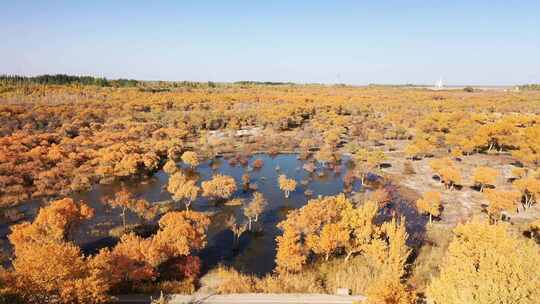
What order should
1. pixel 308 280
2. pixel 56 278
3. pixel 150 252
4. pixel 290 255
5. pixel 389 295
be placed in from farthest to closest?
pixel 290 255
pixel 308 280
pixel 150 252
pixel 389 295
pixel 56 278

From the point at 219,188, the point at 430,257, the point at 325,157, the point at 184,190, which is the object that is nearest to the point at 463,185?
the point at 325,157

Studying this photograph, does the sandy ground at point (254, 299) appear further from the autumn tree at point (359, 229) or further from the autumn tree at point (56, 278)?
Answer: the autumn tree at point (359, 229)

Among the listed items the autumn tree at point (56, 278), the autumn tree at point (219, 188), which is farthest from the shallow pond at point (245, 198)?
the autumn tree at point (56, 278)

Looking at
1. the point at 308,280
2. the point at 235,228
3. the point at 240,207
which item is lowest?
the point at 308,280

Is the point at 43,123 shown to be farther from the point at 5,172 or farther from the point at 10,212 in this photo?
the point at 10,212

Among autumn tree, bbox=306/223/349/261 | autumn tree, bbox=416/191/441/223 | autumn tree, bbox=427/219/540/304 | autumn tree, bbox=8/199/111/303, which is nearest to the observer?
autumn tree, bbox=427/219/540/304

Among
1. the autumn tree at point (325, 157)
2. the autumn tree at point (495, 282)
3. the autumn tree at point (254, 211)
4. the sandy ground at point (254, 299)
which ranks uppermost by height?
the autumn tree at point (495, 282)

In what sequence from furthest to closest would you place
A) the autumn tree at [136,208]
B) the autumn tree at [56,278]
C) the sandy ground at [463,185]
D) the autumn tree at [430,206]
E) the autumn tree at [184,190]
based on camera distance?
the autumn tree at [184,190], the sandy ground at [463,185], the autumn tree at [430,206], the autumn tree at [136,208], the autumn tree at [56,278]

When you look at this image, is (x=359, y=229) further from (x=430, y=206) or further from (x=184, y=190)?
(x=184, y=190)

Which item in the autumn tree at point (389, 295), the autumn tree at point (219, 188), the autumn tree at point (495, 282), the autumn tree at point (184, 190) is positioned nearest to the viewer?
the autumn tree at point (495, 282)

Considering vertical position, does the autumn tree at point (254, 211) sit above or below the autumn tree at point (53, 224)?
below

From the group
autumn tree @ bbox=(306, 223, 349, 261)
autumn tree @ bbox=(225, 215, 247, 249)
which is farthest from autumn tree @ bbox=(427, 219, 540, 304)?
autumn tree @ bbox=(225, 215, 247, 249)

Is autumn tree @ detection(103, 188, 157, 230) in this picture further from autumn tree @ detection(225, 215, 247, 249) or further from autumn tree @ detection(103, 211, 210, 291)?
autumn tree @ detection(225, 215, 247, 249)
